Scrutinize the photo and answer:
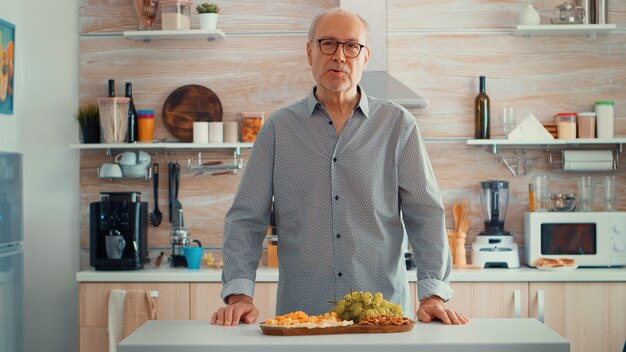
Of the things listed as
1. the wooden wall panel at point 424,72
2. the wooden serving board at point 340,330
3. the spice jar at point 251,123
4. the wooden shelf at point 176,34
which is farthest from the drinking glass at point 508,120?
the wooden serving board at point 340,330

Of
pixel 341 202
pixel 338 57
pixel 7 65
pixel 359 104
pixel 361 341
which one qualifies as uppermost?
pixel 7 65

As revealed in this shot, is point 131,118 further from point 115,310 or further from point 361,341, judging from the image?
point 361,341

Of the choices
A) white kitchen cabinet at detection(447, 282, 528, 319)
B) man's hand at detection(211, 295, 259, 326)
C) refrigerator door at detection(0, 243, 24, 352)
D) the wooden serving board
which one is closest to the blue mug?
refrigerator door at detection(0, 243, 24, 352)

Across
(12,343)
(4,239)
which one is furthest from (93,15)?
(12,343)

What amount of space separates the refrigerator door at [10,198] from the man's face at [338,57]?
8.33ft

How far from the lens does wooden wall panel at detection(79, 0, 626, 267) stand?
15.9 feet

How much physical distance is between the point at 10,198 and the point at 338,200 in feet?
8.39

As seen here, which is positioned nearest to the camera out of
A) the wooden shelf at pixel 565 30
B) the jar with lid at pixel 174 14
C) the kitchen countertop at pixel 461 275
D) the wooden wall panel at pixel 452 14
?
the kitchen countertop at pixel 461 275

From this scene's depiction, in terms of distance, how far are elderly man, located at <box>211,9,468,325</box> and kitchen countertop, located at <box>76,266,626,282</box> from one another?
69.2 inches

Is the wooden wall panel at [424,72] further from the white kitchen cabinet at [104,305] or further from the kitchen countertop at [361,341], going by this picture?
the kitchen countertop at [361,341]

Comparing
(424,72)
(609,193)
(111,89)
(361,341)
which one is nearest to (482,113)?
(424,72)

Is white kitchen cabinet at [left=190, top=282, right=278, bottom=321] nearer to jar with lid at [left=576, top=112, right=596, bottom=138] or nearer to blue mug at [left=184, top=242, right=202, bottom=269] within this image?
blue mug at [left=184, top=242, right=202, bottom=269]

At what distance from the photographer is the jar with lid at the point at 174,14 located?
472 centimetres

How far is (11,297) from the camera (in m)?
4.65
